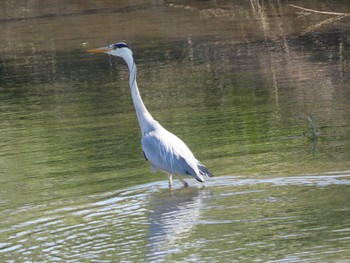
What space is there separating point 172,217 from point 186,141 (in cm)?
270

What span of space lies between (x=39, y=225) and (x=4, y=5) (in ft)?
58.7

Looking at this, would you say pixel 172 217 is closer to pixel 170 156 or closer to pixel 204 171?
pixel 204 171

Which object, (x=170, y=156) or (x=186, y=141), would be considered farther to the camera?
(x=186, y=141)

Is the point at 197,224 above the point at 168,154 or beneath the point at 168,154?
beneath

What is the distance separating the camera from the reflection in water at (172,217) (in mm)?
7871

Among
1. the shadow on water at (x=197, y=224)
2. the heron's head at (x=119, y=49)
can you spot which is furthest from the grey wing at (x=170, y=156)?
the heron's head at (x=119, y=49)

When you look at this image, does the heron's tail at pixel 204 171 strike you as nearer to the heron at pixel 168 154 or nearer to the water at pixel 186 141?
the heron at pixel 168 154

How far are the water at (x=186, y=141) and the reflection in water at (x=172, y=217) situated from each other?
23 mm

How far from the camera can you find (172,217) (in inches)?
352

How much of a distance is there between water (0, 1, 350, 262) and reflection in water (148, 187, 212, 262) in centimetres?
2

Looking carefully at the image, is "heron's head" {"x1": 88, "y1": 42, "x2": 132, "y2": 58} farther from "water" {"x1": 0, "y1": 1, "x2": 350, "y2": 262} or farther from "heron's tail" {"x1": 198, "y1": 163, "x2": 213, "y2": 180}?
"heron's tail" {"x1": 198, "y1": 163, "x2": 213, "y2": 180}

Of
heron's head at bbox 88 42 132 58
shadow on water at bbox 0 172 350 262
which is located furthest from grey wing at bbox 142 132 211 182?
heron's head at bbox 88 42 132 58

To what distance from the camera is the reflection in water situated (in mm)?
7871

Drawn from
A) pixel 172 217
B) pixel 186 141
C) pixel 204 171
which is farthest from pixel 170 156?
pixel 186 141
